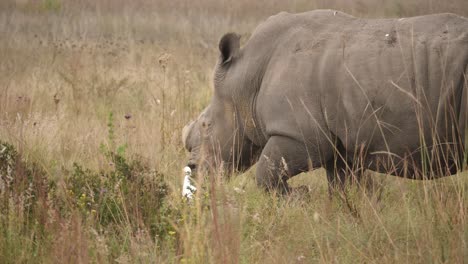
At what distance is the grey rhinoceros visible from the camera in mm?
4875

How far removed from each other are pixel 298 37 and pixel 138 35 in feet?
31.1

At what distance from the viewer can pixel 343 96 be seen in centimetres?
528

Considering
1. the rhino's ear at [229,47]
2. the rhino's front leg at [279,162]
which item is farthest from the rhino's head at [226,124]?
the rhino's front leg at [279,162]

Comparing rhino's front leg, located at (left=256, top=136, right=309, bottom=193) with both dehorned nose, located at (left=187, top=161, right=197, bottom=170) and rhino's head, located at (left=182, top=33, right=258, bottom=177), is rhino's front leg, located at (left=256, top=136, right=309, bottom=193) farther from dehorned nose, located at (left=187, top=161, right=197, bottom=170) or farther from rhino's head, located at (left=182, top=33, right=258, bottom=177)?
dehorned nose, located at (left=187, top=161, right=197, bottom=170)

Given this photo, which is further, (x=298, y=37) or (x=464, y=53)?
(x=298, y=37)

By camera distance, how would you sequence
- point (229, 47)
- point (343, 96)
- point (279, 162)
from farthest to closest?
point (229, 47) → point (279, 162) → point (343, 96)

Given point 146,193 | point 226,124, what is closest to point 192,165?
point 226,124

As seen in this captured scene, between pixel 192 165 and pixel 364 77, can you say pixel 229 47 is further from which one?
pixel 364 77

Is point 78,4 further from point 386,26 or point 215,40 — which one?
point 386,26

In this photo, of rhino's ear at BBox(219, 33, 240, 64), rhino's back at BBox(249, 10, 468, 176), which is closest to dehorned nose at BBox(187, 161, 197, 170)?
rhino's ear at BBox(219, 33, 240, 64)

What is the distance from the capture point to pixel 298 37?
5805 mm

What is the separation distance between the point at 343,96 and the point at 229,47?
1394 millimetres

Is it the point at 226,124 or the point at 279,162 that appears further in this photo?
the point at 226,124

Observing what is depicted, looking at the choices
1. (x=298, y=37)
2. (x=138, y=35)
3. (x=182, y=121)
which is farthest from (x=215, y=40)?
(x=298, y=37)
